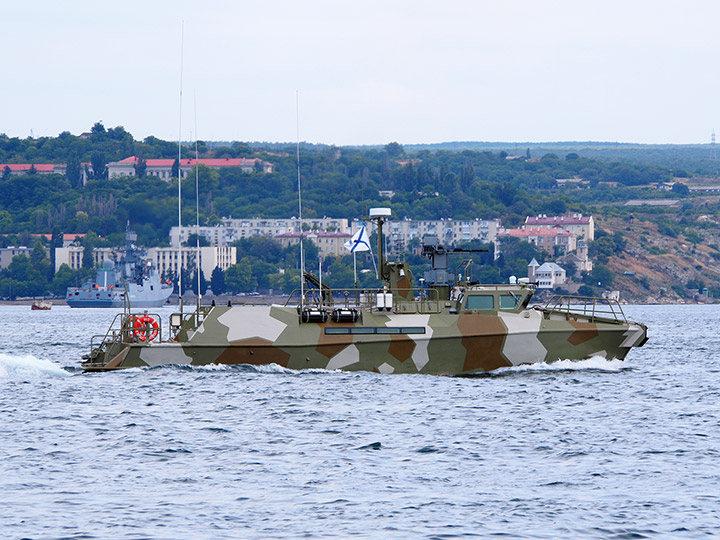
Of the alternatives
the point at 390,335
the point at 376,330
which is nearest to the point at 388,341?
the point at 390,335

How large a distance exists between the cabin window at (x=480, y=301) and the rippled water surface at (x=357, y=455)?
1895 millimetres

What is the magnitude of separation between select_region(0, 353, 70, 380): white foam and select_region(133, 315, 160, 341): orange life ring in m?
3.01

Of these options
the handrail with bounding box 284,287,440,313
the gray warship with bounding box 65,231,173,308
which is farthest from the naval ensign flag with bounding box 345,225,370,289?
the gray warship with bounding box 65,231,173,308

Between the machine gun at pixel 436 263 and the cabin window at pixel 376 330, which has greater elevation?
the machine gun at pixel 436 263

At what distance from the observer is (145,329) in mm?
35219

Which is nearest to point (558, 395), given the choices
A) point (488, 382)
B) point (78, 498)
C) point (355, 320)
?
point (488, 382)

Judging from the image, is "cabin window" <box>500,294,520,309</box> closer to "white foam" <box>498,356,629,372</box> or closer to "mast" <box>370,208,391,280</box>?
"white foam" <box>498,356,629,372</box>

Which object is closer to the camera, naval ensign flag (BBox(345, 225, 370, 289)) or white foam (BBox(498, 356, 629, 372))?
white foam (BBox(498, 356, 629, 372))

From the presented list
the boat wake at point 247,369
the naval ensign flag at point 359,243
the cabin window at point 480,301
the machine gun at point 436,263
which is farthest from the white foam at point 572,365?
the naval ensign flag at point 359,243

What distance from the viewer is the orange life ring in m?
35.4

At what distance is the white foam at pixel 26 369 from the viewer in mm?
37503

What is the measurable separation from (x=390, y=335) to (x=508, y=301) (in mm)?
3523

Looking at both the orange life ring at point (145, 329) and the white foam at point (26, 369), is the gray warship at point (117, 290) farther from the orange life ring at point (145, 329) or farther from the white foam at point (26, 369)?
the orange life ring at point (145, 329)

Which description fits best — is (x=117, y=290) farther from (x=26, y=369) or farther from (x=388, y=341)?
(x=388, y=341)
